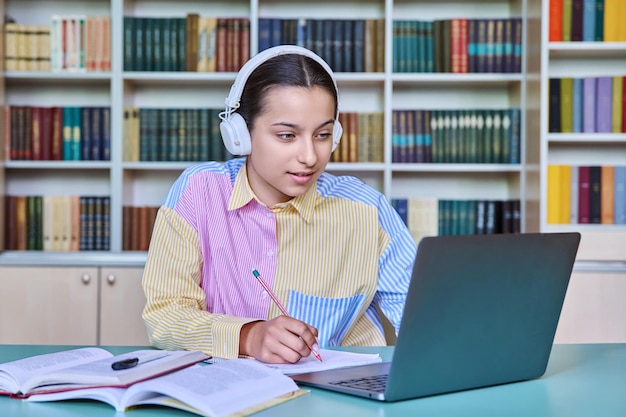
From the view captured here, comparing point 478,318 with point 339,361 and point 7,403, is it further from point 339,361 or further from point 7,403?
point 7,403

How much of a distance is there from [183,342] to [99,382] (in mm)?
392

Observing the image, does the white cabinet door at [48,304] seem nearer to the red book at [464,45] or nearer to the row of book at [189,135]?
the row of book at [189,135]

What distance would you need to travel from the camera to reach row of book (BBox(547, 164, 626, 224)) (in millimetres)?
3254

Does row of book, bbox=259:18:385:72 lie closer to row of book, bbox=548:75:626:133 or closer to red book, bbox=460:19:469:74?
red book, bbox=460:19:469:74

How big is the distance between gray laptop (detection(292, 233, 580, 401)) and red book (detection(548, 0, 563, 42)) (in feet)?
7.49

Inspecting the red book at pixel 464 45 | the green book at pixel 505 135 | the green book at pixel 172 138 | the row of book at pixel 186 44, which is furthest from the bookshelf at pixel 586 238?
the green book at pixel 172 138

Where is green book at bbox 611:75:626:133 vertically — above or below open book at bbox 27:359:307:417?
above

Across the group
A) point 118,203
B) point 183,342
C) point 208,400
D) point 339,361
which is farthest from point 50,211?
point 208,400

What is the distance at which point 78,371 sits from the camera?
3.51 feet

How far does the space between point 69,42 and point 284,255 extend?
2.05m

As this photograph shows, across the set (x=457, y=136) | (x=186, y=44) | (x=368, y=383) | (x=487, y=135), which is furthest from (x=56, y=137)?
(x=368, y=383)

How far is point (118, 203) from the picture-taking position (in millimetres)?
3334

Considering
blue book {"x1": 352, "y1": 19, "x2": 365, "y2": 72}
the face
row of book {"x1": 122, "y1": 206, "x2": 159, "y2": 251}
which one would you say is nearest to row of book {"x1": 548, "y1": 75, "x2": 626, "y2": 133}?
blue book {"x1": 352, "y1": 19, "x2": 365, "y2": 72}

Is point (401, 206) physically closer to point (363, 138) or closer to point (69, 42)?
point (363, 138)
